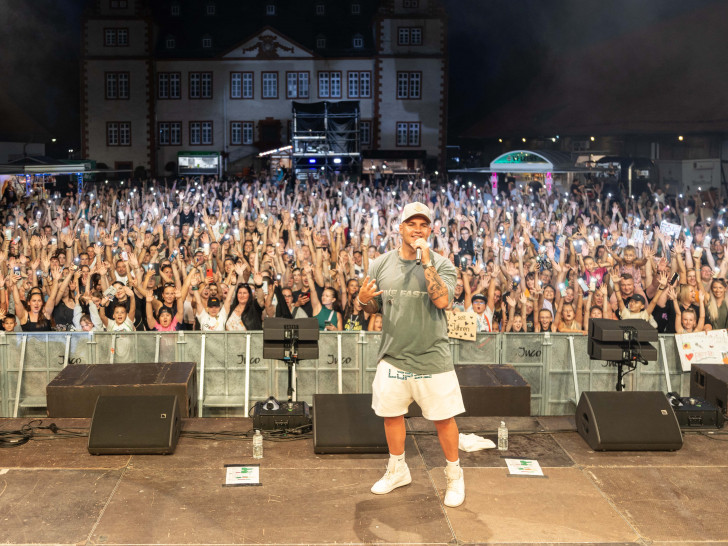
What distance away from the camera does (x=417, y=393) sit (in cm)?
387

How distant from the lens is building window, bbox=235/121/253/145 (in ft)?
119

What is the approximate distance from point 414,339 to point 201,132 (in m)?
34.2

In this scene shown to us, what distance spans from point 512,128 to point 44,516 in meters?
26.0

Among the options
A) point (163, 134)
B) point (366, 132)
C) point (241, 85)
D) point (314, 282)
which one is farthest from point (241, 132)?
point (314, 282)

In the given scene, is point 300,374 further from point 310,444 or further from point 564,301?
point 564,301

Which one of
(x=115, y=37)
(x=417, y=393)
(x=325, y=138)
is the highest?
(x=115, y=37)

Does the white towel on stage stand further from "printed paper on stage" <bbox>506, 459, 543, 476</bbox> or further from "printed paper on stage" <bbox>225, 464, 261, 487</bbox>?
"printed paper on stage" <bbox>225, 464, 261, 487</bbox>

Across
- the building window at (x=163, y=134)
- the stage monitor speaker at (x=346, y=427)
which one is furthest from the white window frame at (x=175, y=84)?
the stage monitor speaker at (x=346, y=427)

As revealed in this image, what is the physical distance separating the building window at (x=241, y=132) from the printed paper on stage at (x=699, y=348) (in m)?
31.5

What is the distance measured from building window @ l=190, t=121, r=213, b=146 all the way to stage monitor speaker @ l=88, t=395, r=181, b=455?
3283 centimetres

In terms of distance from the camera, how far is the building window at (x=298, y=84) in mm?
35812

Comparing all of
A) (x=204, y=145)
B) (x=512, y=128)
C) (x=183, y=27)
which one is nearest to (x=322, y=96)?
(x=204, y=145)

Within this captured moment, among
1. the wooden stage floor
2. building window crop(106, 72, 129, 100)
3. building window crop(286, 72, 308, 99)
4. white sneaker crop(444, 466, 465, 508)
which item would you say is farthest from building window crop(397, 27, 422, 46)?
white sneaker crop(444, 466, 465, 508)

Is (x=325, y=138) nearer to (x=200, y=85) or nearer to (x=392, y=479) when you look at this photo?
(x=200, y=85)
